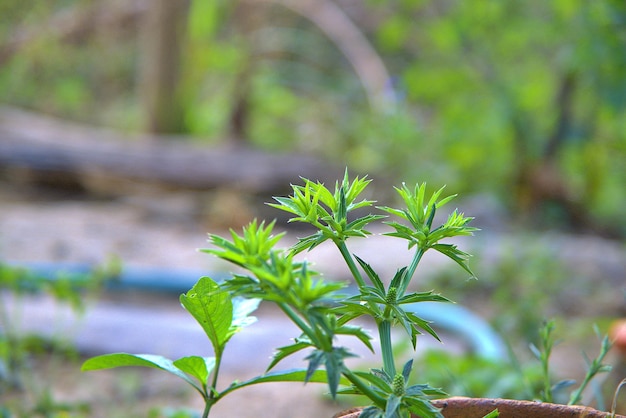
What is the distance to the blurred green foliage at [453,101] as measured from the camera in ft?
15.7

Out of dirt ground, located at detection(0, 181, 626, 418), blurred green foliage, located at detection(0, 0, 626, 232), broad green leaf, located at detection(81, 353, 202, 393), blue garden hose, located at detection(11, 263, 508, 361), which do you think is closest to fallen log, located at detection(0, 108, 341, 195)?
dirt ground, located at detection(0, 181, 626, 418)

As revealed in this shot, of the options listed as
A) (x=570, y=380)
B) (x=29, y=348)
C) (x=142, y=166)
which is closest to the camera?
(x=570, y=380)

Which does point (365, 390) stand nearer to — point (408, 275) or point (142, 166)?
point (408, 275)

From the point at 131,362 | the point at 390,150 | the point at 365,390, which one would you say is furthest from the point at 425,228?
the point at 390,150

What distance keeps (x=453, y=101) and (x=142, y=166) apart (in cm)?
227

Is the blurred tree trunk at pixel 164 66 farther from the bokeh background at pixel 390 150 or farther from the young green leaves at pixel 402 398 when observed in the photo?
the young green leaves at pixel 402 398

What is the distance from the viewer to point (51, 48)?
306 inches

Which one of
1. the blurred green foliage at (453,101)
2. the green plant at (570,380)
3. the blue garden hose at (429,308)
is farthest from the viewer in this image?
the blurred green foliage at (453,101)

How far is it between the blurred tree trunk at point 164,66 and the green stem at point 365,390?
5.99 m

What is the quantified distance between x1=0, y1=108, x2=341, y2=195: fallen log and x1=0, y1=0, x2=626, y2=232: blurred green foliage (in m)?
0.87

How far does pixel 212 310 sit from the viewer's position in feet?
1.91

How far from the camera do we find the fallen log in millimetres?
5152

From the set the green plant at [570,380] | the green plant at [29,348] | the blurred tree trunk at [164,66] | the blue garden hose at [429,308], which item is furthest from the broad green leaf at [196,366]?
the blurred tree trunk at [164,66]

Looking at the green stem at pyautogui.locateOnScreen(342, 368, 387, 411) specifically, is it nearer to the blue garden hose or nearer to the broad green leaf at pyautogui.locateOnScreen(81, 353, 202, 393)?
the broad green leaf at pyautogui.locateOnScreen(81, 353, 202, 393)
